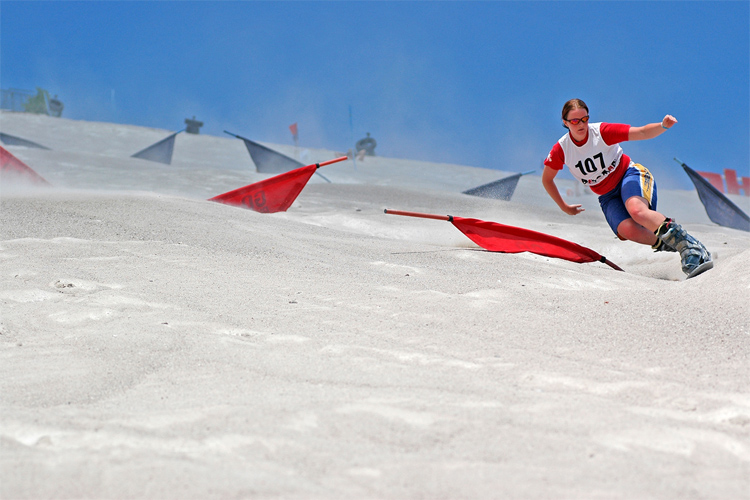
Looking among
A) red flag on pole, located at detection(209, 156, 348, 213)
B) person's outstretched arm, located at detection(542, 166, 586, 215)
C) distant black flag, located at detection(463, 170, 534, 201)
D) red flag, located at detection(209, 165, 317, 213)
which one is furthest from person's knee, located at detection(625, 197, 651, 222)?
distant black flag, located at detection(463, 170, 534, 201)

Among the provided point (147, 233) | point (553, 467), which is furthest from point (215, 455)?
point (147, 233)

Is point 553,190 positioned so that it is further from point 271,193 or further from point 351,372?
point 271,193

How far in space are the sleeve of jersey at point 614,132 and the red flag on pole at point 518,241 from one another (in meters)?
0.82

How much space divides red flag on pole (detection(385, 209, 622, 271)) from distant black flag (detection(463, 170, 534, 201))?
19.6ft

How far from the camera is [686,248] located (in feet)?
12.6

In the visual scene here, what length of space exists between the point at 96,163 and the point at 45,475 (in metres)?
12.1

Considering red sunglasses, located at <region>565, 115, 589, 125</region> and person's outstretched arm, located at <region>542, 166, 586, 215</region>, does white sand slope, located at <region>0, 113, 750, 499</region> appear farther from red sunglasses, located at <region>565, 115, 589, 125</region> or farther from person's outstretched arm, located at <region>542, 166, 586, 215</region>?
red sunglasses, located at <region>565, 115, 589, 125</region>

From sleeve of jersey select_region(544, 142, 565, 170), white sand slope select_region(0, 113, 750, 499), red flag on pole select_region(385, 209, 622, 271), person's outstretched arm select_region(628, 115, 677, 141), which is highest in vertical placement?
person's outstretched arm select_region(628, 115, 677, 141)

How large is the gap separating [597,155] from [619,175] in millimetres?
242

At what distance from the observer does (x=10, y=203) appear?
4945mm

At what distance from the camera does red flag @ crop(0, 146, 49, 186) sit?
7160mm

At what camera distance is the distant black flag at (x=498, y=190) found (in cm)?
1075

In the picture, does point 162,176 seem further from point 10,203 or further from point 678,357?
point 678,357

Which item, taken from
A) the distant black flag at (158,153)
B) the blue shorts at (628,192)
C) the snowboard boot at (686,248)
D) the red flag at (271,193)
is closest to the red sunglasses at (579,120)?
the blue shorts at (628,192)
